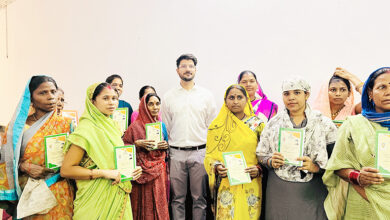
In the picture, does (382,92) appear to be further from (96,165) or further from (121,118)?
(121,118)

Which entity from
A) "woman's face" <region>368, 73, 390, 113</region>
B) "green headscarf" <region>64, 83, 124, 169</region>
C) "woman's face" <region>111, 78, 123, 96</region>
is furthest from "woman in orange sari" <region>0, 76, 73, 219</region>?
"woman's face" <region>368, 73, 390, 113</region>

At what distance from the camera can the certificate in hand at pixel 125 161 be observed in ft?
7.34

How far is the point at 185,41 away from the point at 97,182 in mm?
2886

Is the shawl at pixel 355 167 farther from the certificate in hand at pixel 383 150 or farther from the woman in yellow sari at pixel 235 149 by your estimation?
the woman in yellow sari at pixel 235 149

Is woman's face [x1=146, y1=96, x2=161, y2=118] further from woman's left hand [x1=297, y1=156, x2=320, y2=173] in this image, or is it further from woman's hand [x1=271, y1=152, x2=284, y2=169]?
woman's left hand [x1=297, y1=156, x2=320, y2=173]

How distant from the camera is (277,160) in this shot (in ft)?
7.29

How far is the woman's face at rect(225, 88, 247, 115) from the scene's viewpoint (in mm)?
2758

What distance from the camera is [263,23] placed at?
429cm

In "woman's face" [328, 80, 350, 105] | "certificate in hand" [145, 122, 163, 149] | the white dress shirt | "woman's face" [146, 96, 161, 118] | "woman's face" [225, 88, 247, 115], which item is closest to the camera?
"woman's face" [225, 88, 247, 115]

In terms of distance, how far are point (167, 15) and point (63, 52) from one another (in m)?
1.91

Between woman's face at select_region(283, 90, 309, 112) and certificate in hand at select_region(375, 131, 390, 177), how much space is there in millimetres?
708

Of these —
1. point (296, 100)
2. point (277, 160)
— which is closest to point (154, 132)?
point (277, 160)

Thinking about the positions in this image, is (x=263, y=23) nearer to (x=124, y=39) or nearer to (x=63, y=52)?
(x=124, y=39)

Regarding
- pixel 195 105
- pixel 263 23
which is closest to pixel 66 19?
pixel 195 105
